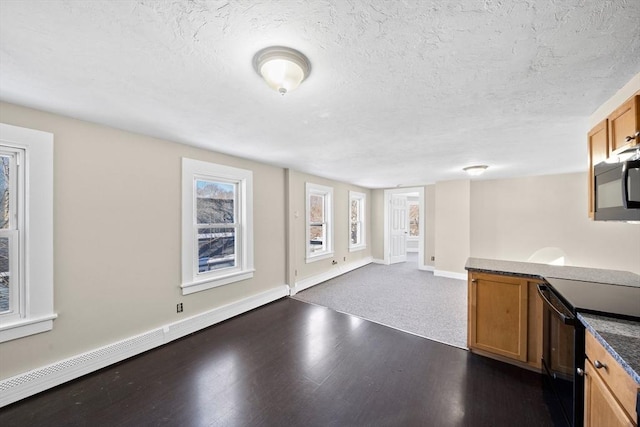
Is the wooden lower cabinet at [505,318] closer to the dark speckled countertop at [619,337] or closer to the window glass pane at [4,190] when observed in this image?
the dark speckled countertop at [619,337]

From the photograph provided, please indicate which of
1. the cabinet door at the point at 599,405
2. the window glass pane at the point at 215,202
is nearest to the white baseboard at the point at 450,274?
the cabinet door at the point at 599,405

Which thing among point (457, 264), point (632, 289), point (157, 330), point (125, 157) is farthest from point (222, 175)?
point (457, 264)

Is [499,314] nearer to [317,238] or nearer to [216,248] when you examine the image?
[216,248]

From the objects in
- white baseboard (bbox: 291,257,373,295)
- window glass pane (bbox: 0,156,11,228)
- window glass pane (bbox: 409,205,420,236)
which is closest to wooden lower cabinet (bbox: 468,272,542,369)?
white baseboard (bbox: 291,257,373,295)

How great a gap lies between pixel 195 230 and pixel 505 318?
3406 mm

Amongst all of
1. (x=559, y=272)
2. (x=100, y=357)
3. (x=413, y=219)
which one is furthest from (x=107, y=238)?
(x=413, y=219)

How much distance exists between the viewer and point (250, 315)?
354 centimetres

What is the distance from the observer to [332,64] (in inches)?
55.1

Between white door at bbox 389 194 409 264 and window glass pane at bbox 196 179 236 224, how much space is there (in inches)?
187

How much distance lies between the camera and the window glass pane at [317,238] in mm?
5492

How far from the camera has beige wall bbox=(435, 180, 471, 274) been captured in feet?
18.0

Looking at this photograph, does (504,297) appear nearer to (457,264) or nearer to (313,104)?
(313,104)

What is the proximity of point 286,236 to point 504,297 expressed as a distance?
3138 mm

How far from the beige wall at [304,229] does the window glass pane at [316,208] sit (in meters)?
0.30
